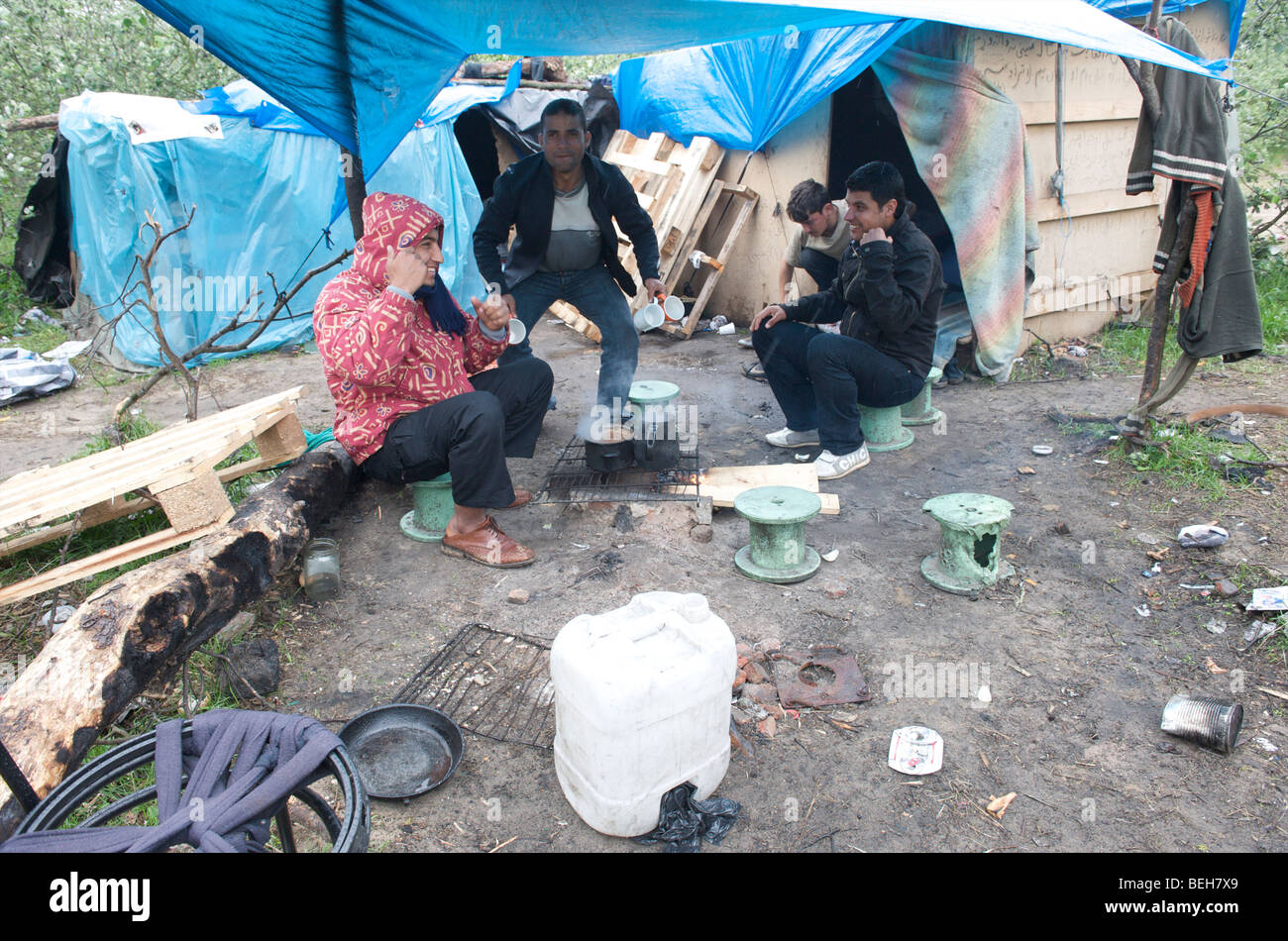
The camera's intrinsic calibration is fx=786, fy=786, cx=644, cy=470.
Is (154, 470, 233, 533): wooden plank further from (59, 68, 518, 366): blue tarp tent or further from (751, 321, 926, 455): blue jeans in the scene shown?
(59, 68, 518, 366): blue tarp tent

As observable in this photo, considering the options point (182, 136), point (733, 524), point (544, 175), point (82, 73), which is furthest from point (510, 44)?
point (82, 73)

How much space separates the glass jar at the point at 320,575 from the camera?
3633 millimetres

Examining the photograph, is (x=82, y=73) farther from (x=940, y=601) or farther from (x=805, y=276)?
(x=940, y=601)

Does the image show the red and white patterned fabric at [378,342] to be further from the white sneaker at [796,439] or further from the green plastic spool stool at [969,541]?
the green plastic spool stool at [969,541]

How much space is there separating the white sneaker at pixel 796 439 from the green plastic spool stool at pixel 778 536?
1525 millimetres

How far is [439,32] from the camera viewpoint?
3863 millimetres

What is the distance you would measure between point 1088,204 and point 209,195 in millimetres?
8160

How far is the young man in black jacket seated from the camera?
4438 mm

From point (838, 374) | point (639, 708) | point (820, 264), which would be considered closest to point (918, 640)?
point (639, 708)

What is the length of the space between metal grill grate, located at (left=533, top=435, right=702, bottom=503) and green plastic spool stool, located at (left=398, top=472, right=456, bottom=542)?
0.53m

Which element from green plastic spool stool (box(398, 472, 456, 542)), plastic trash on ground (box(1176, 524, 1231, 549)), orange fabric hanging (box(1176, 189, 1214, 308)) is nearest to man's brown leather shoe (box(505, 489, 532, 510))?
green plastic spool stool (box(398, 472, 456, 542))

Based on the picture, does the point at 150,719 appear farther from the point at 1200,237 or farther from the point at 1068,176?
the point at 1068,176

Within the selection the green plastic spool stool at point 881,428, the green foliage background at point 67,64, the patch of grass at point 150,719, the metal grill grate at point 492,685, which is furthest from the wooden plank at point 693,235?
the green foliage background at point 67,64

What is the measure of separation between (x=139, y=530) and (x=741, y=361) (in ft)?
16.4
